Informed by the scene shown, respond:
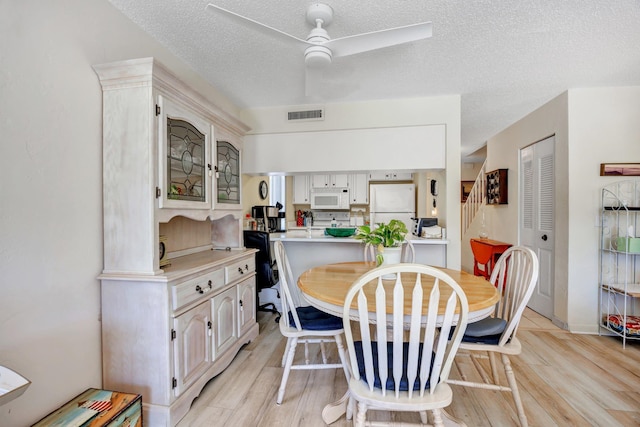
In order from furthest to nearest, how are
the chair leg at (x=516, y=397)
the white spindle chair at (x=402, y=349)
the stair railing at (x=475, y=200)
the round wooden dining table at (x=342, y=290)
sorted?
the stair railing at (x=475, y=200), the chair leg at (x=516, y=397), the round wooden dining table at (x=342, y=290), the white spindle chair at (x=402, y=349)

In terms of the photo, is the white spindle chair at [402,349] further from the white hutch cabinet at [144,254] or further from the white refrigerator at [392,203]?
the white refrigerator at [392,203]

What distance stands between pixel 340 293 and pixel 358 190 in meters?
4.05

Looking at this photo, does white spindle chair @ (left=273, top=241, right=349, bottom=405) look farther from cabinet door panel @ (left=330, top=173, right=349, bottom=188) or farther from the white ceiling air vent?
cabinet door panel @ (left=330, top=173, right=349, bottom=188)

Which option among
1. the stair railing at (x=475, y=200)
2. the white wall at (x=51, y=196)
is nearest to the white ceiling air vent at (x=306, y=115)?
the white wall at (x=51, y=196)

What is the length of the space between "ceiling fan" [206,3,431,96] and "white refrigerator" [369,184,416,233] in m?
3.92

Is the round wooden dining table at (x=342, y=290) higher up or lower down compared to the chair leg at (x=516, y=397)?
higher up

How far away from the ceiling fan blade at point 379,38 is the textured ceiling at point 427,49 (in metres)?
0.28

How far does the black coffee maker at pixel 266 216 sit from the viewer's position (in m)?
3.87

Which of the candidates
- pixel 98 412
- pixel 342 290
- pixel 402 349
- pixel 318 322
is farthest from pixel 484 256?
pixel 98 412

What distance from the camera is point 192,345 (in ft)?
6.01

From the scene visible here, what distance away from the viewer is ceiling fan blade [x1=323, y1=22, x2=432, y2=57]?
57.0 inches

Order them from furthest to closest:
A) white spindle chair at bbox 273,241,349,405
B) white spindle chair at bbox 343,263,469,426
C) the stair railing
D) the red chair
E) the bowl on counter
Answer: the stair railing → the red chair → the bowl on counter → white spindle chair at bbox 273,241,349,405 → white spindle chair at bbox 343,263,469,426

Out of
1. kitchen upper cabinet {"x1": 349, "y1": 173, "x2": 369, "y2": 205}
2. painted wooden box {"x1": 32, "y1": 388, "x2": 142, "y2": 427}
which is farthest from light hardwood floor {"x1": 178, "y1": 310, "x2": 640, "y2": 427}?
kitchen upper cabinet {"x1": 349, "y1": 173, "x2": 369, "y2": 205}

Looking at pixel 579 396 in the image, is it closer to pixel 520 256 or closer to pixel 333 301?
pixel 520 256
